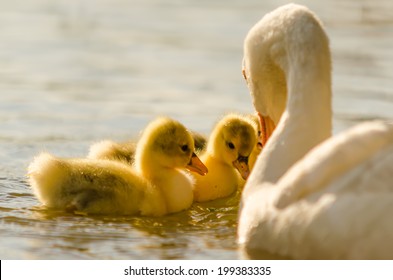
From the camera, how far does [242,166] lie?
1020 centimetres

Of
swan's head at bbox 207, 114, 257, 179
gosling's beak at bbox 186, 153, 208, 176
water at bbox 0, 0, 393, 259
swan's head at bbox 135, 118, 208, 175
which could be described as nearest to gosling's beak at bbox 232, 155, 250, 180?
swan's head at bbox 207, 114, 257, 179

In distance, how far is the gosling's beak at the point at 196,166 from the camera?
32.3 ft

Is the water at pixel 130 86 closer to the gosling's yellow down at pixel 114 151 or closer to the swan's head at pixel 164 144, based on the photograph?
the swan's head at pixel 164 144

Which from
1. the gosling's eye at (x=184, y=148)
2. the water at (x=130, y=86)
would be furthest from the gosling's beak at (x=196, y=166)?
the water at (x=130, y=86)

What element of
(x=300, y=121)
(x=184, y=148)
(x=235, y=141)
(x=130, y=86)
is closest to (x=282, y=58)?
(x=300, y=121)

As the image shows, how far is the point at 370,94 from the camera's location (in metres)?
13.2

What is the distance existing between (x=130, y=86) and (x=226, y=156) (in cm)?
376

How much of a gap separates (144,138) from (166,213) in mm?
573

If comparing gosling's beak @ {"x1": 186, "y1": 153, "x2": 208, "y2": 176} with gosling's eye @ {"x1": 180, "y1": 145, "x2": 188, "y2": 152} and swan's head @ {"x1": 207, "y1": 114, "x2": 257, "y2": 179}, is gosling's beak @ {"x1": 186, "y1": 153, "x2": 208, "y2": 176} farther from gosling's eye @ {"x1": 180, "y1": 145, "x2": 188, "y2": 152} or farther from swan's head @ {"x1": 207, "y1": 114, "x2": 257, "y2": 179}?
swan's head @ {"x1": 207, "y1": 114, "x2": 257, "y2": 179}

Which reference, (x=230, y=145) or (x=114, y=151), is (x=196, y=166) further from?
(x=114, y=151)

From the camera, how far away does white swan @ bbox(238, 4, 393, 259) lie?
7270 mm

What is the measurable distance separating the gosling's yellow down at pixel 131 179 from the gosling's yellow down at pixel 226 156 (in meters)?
0.33
